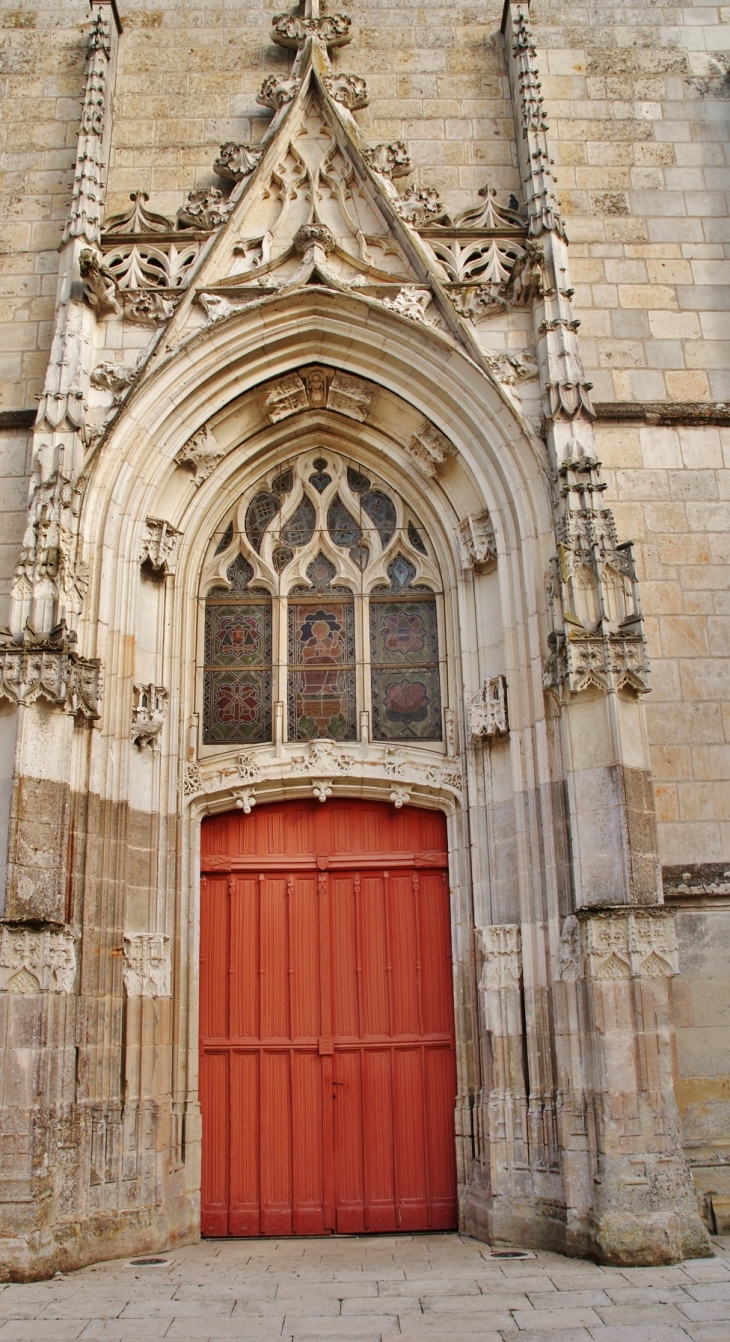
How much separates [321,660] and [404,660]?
68 centimetres

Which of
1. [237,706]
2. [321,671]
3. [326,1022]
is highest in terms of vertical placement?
[321,671]

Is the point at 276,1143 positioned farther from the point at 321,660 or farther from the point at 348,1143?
the point at 321,660

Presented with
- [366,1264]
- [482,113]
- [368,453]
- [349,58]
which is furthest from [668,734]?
[349,58]

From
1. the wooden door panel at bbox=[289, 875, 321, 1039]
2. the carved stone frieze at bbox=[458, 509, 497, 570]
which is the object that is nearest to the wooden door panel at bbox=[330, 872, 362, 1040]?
the wooden door panel at bbox=[289, 875, 321, 1039]

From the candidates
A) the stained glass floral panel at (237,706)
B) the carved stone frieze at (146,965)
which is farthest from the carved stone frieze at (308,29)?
the carved stone frieze at (146,965)

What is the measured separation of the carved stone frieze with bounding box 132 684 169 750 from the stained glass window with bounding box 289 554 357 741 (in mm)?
1113

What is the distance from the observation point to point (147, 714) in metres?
8.52

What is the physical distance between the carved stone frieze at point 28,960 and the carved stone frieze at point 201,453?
3956 mm

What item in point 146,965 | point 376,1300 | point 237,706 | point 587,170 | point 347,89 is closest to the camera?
point 376,1300

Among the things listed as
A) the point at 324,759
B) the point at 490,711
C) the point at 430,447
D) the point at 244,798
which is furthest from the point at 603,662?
the point at 244,798

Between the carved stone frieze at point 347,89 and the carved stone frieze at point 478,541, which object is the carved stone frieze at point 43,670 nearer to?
the carved stone frieze at point 478,541

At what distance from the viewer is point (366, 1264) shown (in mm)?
7145

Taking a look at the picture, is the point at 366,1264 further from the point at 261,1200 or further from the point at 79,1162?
the point at 79,1162

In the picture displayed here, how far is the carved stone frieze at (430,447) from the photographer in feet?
30.8
